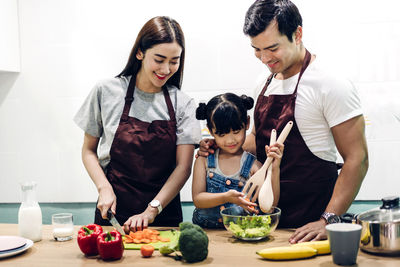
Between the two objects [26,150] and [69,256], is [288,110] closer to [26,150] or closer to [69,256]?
[69,256]

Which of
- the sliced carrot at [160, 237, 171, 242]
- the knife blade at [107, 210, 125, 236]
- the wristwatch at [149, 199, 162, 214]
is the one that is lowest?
the sliced carrot at [160, 237, 171, 242]

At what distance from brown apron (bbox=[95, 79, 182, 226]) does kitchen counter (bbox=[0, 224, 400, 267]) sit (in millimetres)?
402

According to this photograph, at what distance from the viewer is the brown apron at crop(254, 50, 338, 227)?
1871mm

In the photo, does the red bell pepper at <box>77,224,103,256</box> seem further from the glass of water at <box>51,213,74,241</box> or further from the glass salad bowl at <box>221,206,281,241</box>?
the glass salad bowl at <box>221,206,281,241</box>

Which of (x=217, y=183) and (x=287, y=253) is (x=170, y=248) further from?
(x=217, y=183)

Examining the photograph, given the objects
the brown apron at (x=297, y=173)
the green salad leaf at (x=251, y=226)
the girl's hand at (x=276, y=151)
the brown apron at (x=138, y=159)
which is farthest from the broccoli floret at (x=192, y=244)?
the brown apron at (x=138, y=159)

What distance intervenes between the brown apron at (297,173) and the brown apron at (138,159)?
0.44 meters

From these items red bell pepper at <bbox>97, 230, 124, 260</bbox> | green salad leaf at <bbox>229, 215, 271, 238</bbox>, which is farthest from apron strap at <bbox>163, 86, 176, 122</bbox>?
red bell pepper at <bbox>97, 230, 124, 260</bbox>

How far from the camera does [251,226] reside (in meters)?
1.67

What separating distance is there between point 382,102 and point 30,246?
7.16 ft

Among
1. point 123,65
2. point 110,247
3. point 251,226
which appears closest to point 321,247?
point 251,226

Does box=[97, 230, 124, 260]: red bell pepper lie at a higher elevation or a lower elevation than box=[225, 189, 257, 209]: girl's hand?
lower

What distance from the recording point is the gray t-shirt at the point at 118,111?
213 centimetres

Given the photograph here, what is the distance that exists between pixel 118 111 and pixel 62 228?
0.59m
